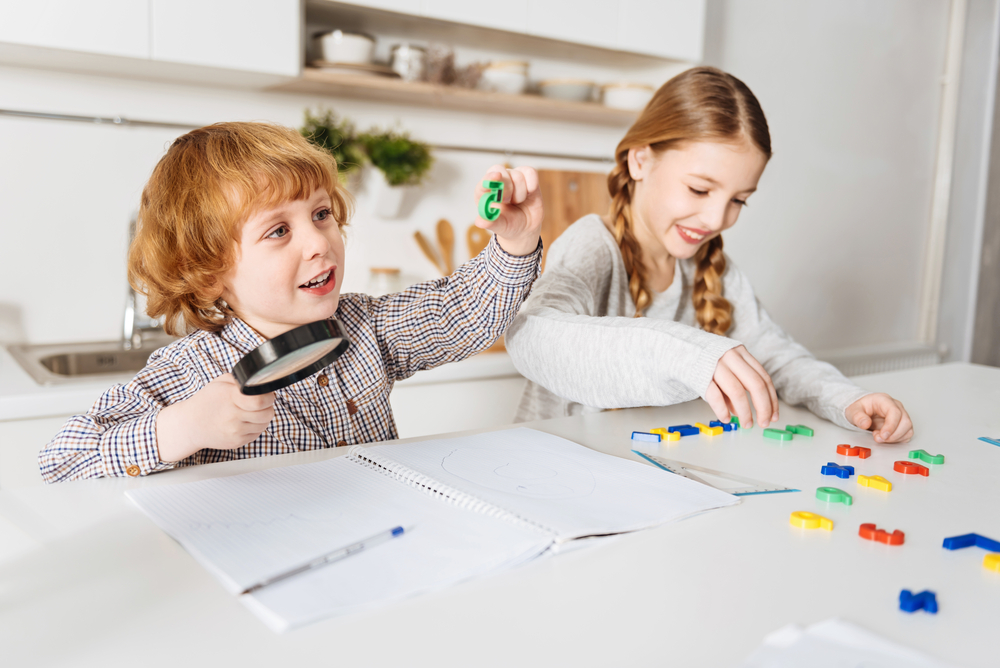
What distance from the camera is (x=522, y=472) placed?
2.40 ft

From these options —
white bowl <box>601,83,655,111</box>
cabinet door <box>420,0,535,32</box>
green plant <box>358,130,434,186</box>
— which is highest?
cabinet door <box>420,0,535,32</box>

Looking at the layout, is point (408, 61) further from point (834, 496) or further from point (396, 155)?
point (834, 496)

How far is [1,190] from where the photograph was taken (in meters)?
1.70

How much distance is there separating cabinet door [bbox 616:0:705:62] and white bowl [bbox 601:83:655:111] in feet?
0.35

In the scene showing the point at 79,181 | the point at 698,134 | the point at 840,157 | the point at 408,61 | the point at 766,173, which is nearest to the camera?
the point at 698,134

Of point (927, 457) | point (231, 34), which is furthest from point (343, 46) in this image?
point (927, 457)

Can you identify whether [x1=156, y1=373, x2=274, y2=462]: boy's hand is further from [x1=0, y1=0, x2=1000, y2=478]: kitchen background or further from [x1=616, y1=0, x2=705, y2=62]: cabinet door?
[x1=616, y1=0, x2=705, y2=62]: cabinet door

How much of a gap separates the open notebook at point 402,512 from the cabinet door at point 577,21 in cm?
146

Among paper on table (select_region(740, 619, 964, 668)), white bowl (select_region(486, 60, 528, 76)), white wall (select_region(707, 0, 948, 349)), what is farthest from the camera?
Result: white wall (select_region(707, 0, 948, 349))

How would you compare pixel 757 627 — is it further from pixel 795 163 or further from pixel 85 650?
pixel 795 163

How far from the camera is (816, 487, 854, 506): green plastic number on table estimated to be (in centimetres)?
69

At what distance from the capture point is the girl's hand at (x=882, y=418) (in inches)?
36.8

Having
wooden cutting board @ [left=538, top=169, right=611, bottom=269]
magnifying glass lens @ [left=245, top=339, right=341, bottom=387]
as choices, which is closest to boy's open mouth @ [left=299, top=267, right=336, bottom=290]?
magnifying glass lens @ [left=245, top=339, right=341, bottom=387]

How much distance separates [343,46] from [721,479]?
57.4 inches
